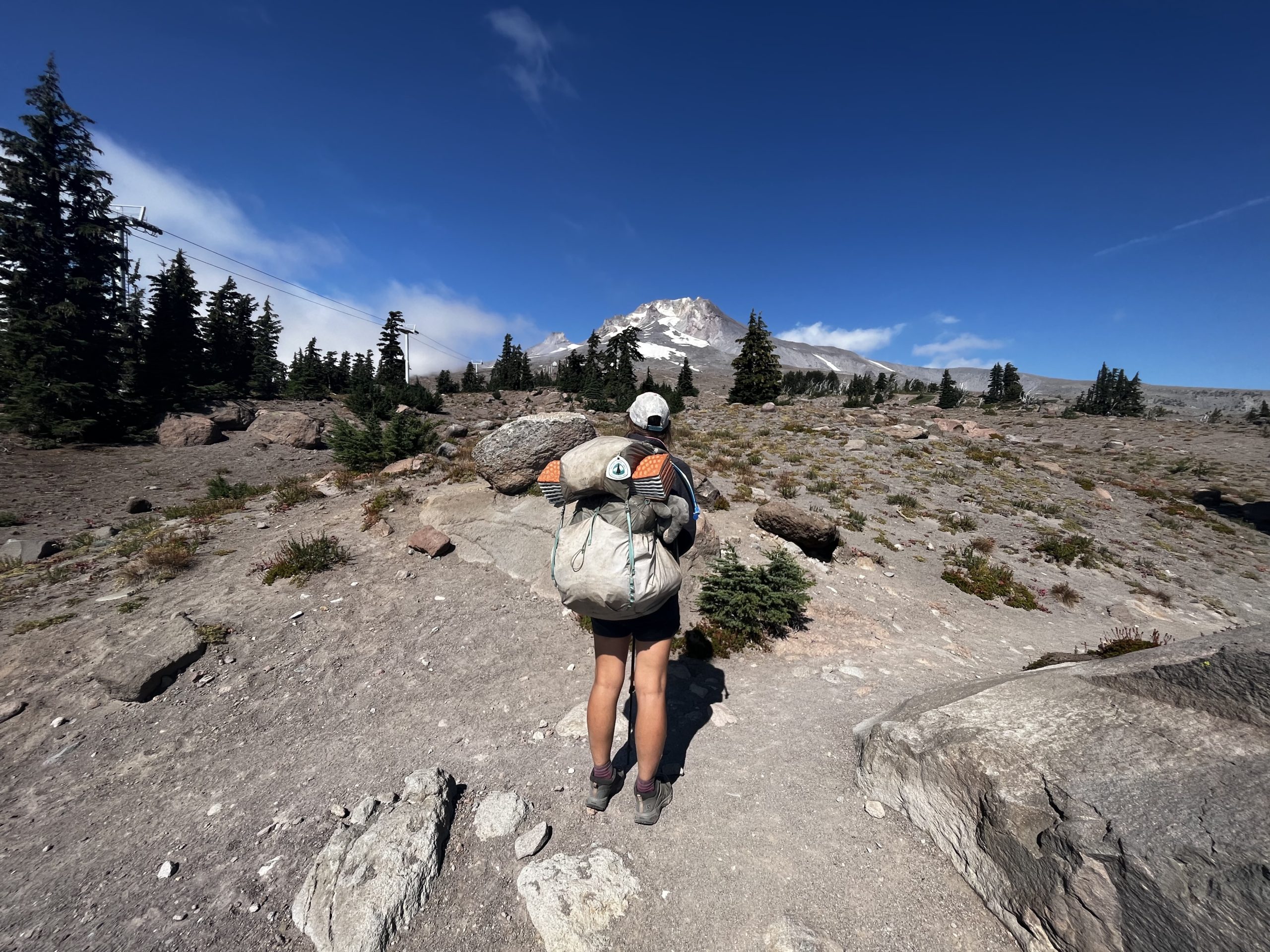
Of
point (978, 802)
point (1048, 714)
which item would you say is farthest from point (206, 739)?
point (1048, 714)

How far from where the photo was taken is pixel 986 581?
10336mm

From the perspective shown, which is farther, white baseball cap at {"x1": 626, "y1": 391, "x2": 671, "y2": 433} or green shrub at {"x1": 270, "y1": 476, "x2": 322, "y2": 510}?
green shrub at {"x1": 270, "y1": 476, "x2": 322, "y2": 510}

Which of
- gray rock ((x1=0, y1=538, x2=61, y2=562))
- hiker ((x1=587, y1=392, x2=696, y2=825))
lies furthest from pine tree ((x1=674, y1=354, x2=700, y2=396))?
hiker ((x1=587, y1=392, x2=696, y2=825))

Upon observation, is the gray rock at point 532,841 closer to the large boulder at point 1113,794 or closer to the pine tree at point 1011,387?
the large boulder at point 1113,794

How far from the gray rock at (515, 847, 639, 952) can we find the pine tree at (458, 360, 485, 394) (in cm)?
5807

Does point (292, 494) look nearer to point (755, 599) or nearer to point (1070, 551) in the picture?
point (755, 599)

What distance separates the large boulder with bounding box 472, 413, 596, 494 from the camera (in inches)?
395

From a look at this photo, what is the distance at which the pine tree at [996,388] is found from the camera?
66.4m

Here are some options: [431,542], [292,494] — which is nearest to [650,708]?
[431,542]

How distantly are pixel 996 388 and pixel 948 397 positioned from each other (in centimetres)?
2813

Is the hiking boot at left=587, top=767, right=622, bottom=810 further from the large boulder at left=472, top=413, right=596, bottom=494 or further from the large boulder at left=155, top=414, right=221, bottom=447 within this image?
the large boulder at left=155, top=414, right=221, bottom=447

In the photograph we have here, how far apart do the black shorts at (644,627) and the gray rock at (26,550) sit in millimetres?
12260

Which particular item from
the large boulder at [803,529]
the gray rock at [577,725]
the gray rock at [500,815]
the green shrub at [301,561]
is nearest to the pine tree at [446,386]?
the green shrub at [301,561]

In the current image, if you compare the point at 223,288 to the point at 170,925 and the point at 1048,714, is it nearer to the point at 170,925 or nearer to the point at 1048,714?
the point at 170,925
